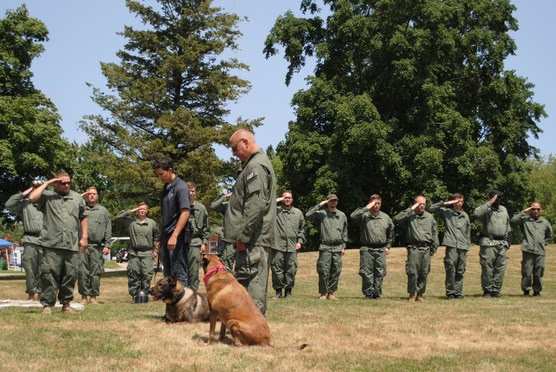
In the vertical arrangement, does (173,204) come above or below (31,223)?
above

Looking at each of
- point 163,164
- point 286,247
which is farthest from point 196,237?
point 163,164

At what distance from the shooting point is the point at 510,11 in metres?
42.5

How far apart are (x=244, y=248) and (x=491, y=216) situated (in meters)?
11.3

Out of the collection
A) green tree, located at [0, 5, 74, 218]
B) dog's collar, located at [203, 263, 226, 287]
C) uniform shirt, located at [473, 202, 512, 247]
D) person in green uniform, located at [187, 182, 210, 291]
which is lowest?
dog's collar, located at [203, 263, 226, 287]

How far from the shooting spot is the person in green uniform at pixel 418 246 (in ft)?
55.7

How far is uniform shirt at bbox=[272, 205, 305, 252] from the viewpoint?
17562mm

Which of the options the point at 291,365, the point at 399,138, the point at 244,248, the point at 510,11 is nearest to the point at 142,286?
the point at 244,248

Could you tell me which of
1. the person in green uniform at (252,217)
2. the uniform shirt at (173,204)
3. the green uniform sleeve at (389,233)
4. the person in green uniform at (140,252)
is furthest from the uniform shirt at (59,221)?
the green uniform sleeve at (389,233)

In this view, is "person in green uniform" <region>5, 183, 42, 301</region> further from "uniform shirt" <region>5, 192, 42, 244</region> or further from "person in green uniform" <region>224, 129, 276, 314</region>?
"person in green uniform" <region>224, 129, 276, 314</region>

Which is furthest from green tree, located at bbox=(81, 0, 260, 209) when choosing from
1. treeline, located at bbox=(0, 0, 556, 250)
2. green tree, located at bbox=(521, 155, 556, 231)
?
green tree, located at bbox=(521, 155, 556, 231)

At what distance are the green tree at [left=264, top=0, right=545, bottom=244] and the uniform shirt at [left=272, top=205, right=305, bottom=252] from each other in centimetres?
1918

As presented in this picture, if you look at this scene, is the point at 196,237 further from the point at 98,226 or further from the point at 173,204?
the point at 173,204

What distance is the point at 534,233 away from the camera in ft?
64.0

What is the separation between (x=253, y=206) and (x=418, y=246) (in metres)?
9.30
